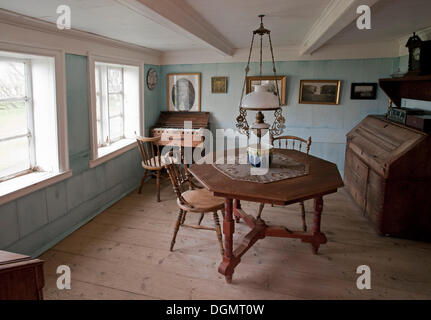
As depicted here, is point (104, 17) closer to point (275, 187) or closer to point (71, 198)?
point (71, 198)

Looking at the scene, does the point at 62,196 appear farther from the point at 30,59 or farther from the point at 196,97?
the point at 196,97

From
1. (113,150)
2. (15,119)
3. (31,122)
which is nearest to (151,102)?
(113,150)

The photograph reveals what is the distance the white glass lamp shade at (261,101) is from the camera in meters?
2.19

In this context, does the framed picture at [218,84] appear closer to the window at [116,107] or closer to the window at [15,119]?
the window at [116,107]

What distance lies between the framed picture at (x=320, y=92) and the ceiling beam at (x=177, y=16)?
6.36ft

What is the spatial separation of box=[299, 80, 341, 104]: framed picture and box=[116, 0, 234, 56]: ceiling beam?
1.94m

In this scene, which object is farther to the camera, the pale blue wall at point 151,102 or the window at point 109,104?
the pale blue wall at point 151,102

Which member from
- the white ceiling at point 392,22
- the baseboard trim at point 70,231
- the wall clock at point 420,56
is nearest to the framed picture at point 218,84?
the white ceiling at point 392,22

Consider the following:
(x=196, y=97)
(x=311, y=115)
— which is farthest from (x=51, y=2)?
(x=311, y=115)

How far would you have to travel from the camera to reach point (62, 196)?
3205 millimetres

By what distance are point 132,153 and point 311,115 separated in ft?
9.34

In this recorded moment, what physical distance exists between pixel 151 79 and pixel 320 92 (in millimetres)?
2691

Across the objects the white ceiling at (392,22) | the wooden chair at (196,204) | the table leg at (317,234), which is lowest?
the table leg at (317,234)

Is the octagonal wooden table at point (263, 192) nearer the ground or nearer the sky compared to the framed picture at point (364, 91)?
nearer the ground
